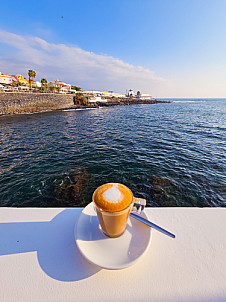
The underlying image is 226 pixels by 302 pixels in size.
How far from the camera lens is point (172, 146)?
28.5 feet

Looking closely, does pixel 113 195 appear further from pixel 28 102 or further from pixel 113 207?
pixel 28 102

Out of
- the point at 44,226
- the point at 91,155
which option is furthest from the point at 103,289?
the point at 91,155

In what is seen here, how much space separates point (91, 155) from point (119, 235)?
651 cm

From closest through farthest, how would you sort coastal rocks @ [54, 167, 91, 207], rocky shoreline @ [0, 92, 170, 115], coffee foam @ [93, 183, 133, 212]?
coffee foam @ [93, 183, 133, 212]
coastal rocks @ [54, 167, 91, 207]
rocky shoreline @ [0, 92, 170, 115]

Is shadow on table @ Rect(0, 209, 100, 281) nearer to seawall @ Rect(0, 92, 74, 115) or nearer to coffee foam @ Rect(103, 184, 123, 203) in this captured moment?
coffee foam @ Rect(103, 184, 123, 203)

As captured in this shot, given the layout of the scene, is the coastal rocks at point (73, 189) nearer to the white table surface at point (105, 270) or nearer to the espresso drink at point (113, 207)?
the white table surface at point (105, 270)

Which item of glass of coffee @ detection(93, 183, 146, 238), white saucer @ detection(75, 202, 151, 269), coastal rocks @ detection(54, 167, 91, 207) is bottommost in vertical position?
coastal rocks @ detection(54, 167, 91, 207)

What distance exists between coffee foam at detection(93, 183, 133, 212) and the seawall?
3269cm

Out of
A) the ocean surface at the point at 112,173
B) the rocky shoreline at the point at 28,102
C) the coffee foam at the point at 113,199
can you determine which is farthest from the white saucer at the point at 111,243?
the rocky shoreline at the point at 28,102

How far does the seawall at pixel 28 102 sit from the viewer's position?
1014 inches

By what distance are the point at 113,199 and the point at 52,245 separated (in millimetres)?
673

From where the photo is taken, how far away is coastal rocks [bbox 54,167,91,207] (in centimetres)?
383

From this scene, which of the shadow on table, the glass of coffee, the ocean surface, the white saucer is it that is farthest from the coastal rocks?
the glass of coffee

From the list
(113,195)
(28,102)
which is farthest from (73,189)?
(28,102)
